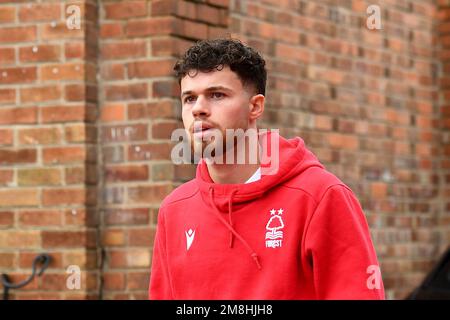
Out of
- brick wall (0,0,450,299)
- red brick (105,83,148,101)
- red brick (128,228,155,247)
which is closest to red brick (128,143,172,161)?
brick wall (0,0,450,299)

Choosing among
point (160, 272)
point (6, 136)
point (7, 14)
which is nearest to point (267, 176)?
point (160, 272)

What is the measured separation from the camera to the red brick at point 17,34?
5.21 m

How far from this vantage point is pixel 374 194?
6.46 meters

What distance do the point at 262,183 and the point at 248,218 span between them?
0.11 m

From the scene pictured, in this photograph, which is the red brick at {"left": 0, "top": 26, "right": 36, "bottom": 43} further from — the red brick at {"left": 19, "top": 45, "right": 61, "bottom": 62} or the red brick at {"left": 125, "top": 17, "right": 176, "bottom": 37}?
the red brick at {"left": 125, "top": 17, "right": 176, "bottom": 37}

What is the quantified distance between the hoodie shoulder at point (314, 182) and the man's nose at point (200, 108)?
32 centimetres

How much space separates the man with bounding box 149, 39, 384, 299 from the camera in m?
2.99

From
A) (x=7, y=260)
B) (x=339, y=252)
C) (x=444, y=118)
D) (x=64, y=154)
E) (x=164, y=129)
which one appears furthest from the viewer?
(x=444, y=118)

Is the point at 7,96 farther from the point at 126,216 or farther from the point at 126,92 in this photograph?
the point at 126,216

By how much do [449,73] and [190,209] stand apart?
4256mm

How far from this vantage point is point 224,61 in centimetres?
316

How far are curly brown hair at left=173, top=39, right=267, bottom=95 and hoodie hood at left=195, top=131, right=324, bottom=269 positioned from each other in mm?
188
